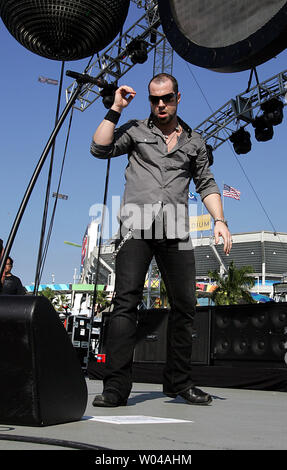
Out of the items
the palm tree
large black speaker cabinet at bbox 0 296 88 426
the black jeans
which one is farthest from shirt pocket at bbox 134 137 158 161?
the palm tree

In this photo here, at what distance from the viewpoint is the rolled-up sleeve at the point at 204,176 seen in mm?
2611

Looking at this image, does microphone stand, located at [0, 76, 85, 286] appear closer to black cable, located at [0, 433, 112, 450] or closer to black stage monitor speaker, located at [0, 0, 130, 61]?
black stage monitor speaker, located at [0, 0, 130, 61]

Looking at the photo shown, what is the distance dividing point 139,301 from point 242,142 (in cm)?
1094

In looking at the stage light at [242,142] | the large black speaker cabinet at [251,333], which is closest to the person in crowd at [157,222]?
the large black speaker cabinet at [251,333]

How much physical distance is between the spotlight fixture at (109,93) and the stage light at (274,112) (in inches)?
388

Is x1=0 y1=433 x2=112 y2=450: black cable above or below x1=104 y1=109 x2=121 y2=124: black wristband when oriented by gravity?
below

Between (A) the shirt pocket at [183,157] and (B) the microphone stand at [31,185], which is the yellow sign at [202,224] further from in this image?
(B) the microphone stand at [31,185]

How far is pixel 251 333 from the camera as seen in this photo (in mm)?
5516

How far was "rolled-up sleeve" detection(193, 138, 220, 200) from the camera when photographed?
2.61 metres

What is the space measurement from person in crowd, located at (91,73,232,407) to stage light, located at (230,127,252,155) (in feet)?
33.9

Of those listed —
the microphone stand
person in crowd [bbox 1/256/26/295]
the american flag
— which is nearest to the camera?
the microphone stand

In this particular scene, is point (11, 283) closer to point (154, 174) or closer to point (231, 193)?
point (154, 174)

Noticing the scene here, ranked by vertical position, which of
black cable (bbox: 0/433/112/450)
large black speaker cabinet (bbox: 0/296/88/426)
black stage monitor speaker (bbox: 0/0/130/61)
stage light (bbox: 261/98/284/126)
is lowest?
black cable (bbox: 0/433/112/450)
